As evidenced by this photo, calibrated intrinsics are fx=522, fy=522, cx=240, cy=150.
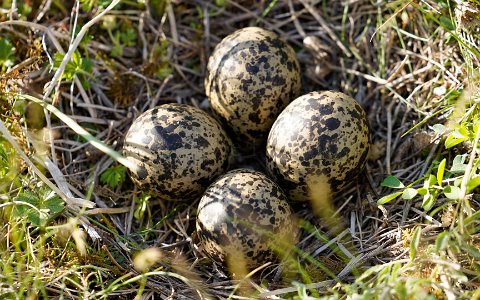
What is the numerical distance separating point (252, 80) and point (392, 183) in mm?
953

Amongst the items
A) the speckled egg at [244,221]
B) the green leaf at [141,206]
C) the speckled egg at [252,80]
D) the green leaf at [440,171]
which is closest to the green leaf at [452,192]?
the green leaf at [440,171]

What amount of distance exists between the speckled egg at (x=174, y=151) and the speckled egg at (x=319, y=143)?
36 cm

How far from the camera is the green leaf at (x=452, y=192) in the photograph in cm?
247

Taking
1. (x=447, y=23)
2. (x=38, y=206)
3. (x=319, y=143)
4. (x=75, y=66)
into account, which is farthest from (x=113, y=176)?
(x=447, y=23)

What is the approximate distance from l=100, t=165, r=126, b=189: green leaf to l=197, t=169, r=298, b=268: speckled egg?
2.00ft

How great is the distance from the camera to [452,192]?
8.19 ft

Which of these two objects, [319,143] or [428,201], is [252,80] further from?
[428,201]

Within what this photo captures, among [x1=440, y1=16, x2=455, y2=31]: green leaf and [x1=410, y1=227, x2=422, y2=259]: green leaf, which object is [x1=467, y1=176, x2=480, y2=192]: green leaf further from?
[x1=440, y1=16, x2=455, y2=31]: green leaf

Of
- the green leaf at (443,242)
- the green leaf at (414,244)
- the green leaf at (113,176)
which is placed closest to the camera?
the green leaf at (443,242)

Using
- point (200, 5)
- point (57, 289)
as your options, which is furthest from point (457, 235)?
point (200, 5)

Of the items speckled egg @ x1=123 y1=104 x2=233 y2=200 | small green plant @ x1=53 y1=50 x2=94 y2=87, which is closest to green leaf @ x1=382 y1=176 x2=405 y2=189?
speckled egg @ x1=123 y1=104 x2=233 y2=200

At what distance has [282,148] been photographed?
9.29 ft

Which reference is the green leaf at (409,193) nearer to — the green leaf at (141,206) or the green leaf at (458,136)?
the green leaf at (458,136)

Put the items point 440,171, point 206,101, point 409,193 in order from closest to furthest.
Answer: point 440,171
point 409,193
point 206,101
